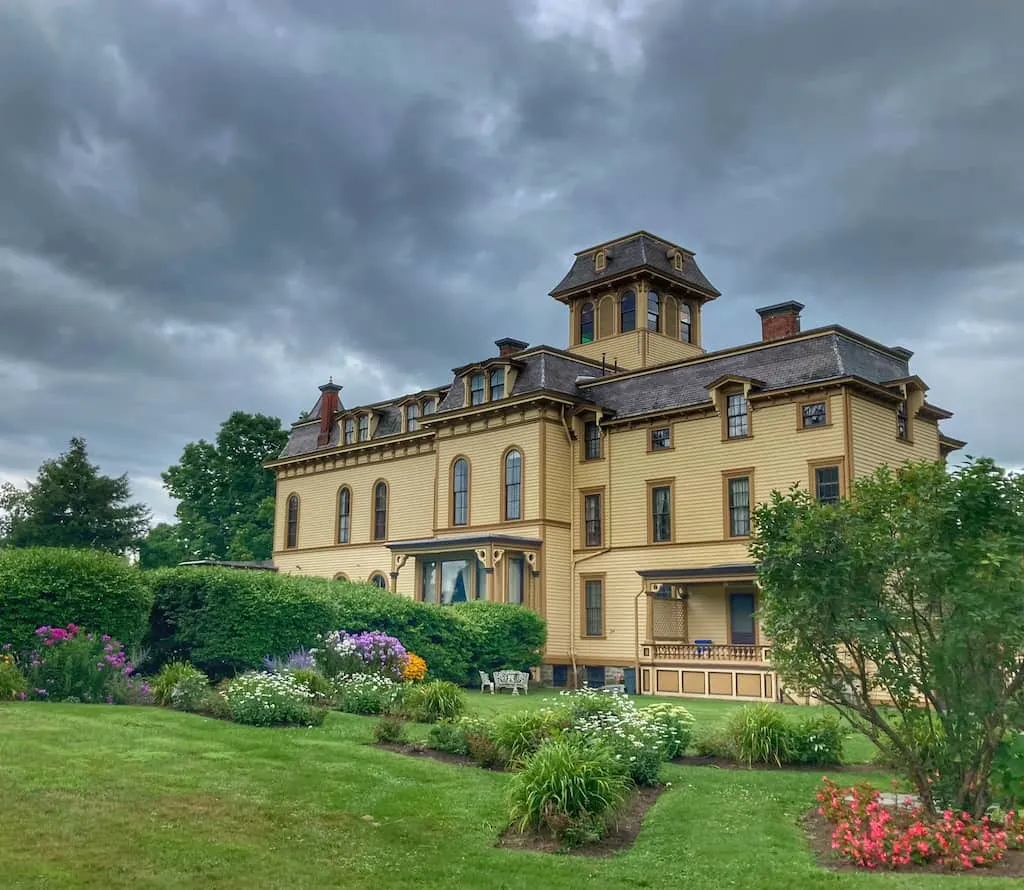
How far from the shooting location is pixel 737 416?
29391 mm

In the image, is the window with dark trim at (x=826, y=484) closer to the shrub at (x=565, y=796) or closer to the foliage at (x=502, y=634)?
the foliage at (x=502, y=634)

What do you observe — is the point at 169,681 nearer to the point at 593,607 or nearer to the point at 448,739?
the point at 448,739

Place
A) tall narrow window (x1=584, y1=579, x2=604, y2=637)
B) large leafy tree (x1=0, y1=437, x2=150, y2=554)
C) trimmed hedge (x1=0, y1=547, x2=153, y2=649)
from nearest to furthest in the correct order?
trimmed hedge (x1=0, y1=547, x2=153, y2=649), tall narrow window (x1=584, y1=579, x2=604, y2=637), large leafy tree (x1=0, y1=437, x2=150, y2=554)

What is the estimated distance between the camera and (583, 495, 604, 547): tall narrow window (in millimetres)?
32688

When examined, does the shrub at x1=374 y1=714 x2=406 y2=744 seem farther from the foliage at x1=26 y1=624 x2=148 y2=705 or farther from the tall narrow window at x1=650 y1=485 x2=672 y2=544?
the tall narrow window at x1=650 y1=485 x2=672 y2=544

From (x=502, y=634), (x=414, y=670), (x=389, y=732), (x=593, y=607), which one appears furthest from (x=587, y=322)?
(x=389, y=732)

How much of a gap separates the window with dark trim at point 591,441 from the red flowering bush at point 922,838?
76.8 feet

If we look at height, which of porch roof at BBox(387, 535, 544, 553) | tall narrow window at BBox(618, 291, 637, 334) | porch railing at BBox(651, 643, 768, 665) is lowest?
porch railing at BBox(651, 643, 768, 665)

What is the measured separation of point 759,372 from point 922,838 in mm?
21175

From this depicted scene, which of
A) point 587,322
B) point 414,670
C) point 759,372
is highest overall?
point 587,322

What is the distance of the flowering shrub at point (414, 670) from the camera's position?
74.2 feet

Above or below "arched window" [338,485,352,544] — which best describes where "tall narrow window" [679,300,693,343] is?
above

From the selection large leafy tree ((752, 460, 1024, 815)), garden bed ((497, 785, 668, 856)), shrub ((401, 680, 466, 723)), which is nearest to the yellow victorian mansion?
shrub ((401, 680, 466, 723))

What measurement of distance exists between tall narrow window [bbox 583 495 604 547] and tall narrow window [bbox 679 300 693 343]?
920 centimetres
